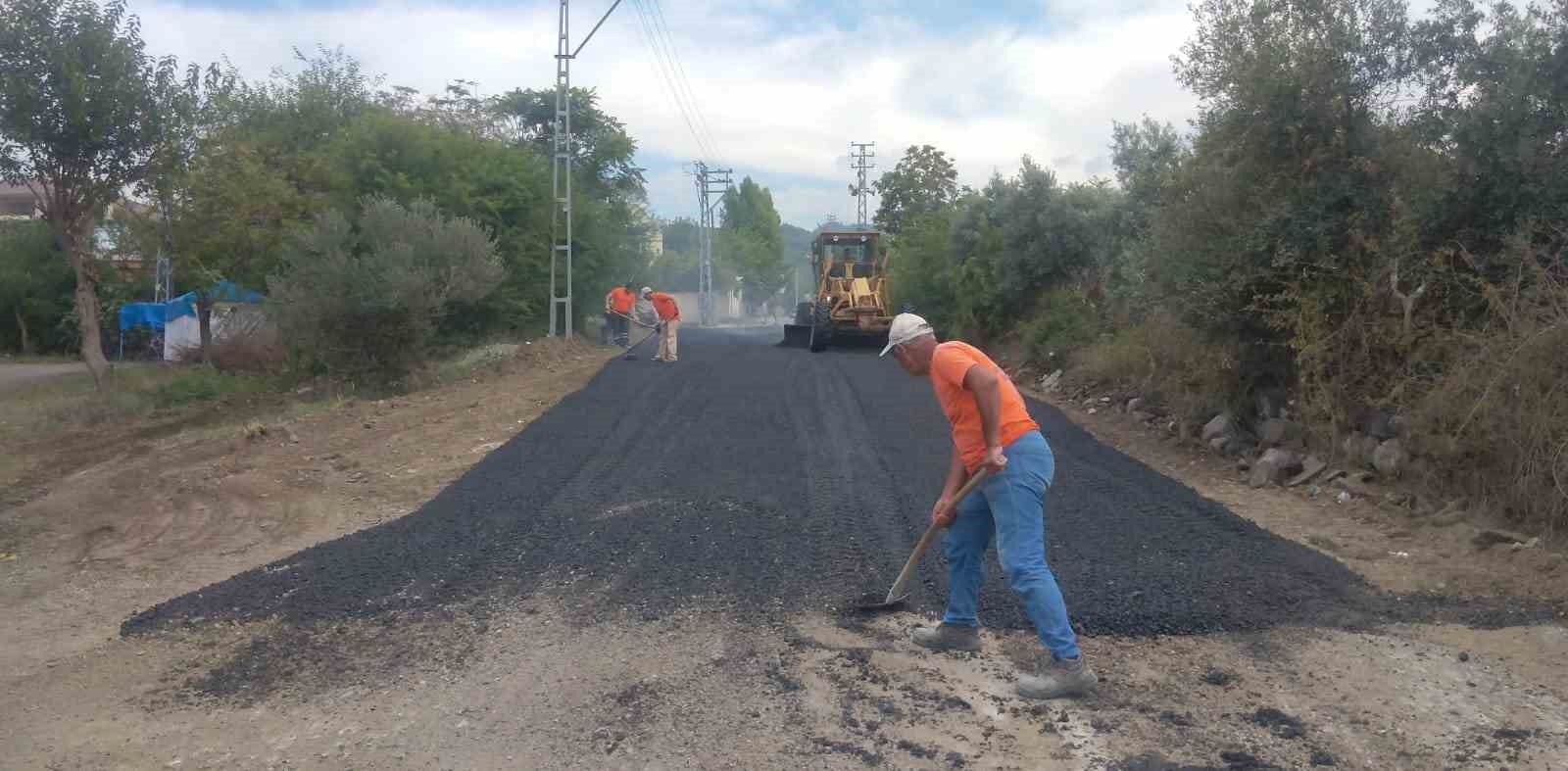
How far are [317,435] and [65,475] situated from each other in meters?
2.86

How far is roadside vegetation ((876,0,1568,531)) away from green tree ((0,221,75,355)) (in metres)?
35.6

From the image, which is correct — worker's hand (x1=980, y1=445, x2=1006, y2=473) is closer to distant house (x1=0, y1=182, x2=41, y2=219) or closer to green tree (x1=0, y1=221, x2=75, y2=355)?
green tree (x1=0, y1=221, x2=75, y2=355)

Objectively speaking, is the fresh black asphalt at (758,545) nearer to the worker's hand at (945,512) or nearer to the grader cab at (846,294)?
the worker's hand at (945,512)

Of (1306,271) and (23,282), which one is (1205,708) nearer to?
(1306,271)

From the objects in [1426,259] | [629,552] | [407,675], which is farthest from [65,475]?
[1426,259]

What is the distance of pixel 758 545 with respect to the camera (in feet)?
24.4

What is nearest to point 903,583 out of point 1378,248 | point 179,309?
point 1378,248

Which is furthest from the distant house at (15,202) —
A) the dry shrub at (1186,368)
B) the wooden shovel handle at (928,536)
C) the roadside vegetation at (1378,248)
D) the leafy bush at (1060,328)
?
the wooden shovel handle at (928,536)

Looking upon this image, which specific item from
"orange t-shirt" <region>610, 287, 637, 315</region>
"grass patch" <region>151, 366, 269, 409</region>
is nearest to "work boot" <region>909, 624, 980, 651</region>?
"grass patch" <region>151, 366, 269, 409</region>

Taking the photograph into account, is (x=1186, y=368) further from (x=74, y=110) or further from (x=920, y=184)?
(x=920, y=184)

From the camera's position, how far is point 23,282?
37031 mm

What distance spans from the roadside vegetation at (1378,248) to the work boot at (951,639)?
412 cm

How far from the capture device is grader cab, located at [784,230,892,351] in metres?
26.4

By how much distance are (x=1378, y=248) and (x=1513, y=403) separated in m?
2.50
